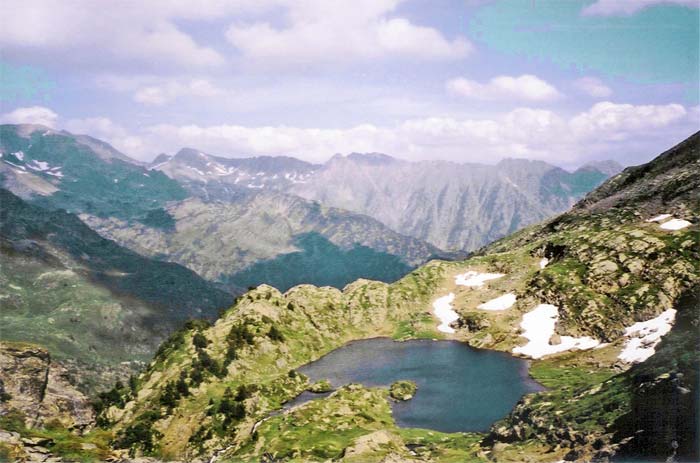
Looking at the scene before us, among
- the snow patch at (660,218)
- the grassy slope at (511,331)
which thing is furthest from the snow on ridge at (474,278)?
the snow patch at (660,218)

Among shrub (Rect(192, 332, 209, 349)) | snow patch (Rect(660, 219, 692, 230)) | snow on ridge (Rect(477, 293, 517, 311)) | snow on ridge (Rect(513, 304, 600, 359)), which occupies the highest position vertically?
snow patch (Rect(660, 219, 692, 230))

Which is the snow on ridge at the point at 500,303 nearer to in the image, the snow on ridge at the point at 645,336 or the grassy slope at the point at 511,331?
the grassy slope at the point at 511,331

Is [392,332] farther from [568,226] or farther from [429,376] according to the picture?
[568,226]

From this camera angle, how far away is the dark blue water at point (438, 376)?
298ft

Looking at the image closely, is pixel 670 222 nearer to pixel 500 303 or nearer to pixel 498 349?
pixel 500 303

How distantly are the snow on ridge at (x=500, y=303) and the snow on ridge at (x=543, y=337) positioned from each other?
882 centimetres

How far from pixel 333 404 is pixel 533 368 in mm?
51825

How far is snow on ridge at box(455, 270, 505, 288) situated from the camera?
17661cm

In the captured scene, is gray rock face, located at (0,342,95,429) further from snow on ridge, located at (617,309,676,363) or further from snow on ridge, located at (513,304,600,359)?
snow on ridge, located at (617,309,676,363)

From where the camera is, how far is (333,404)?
3602 inches

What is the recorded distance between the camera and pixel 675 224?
14250cm

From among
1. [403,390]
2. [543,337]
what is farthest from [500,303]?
[403,390]

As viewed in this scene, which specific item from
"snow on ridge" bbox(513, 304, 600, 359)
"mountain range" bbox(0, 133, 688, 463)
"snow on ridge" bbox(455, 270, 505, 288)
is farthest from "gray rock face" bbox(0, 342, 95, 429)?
"snow on ridge" bbox(455, 270, 505, 288)

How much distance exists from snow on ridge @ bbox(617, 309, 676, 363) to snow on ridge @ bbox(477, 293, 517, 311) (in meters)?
39.0
